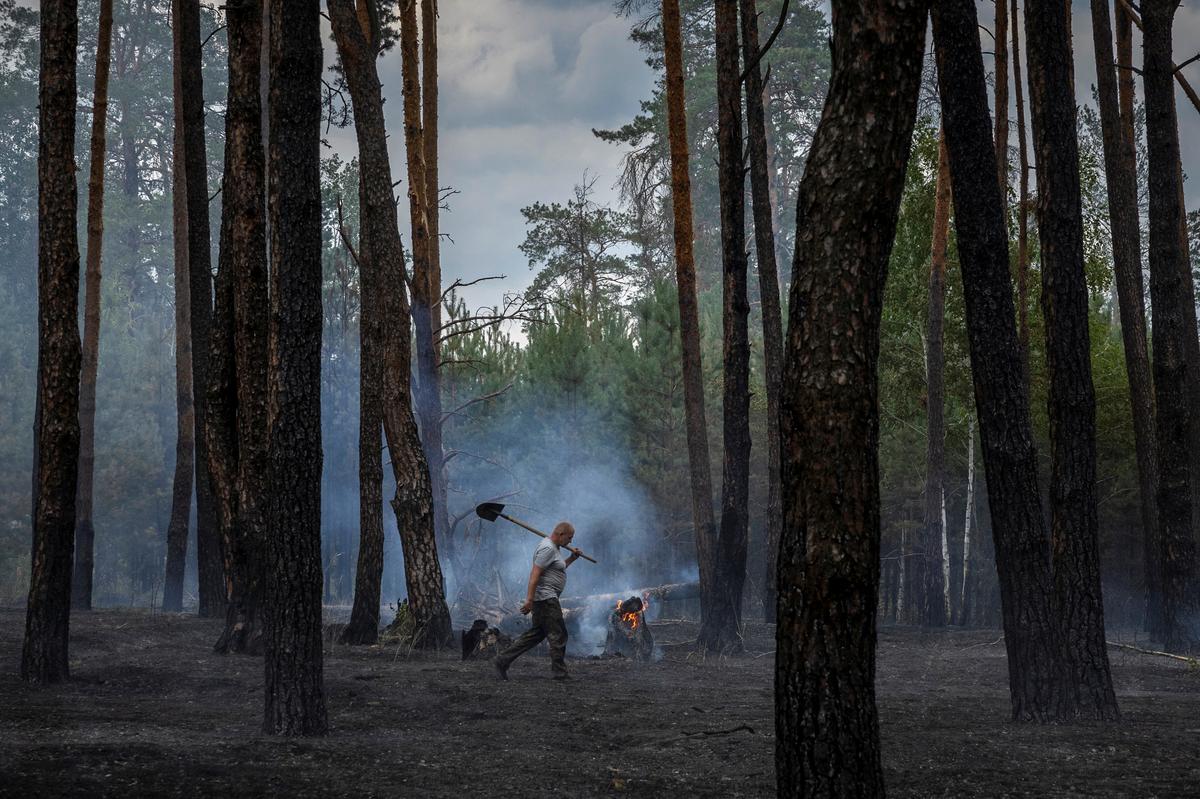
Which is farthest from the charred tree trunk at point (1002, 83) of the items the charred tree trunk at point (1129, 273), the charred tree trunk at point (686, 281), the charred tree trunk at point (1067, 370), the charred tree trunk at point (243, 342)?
the charred tree trunk at point (243, 342)

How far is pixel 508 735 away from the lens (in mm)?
8492

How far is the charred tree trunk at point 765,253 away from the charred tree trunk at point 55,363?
29.0 ft

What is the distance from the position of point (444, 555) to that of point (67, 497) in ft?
30.4

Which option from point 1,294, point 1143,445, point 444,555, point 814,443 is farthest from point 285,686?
point 1,294

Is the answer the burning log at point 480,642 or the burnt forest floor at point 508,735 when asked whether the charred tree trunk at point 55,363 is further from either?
the burning log at point 480,642

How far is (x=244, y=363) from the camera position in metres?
10.2

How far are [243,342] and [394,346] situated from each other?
382cm

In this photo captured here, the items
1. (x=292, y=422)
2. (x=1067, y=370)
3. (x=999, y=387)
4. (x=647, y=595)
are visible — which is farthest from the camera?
(x=647, y=595)

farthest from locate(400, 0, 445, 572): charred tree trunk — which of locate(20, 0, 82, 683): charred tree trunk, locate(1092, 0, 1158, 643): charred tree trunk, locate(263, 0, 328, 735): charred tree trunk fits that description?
locate(1092, 0, 1158, 643): charred tree trunk

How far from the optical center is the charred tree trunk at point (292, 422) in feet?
25.8

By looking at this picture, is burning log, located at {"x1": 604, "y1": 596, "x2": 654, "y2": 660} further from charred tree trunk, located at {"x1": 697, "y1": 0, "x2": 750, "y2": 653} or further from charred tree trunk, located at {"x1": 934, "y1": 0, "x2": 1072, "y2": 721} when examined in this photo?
charred tree trunk, located at {"x1": 934, "y1": 0, "x2": 1072, "y2": 721}

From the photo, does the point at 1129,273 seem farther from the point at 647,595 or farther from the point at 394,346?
the point at 394,346

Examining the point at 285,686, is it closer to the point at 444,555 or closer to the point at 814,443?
the point at 814,443

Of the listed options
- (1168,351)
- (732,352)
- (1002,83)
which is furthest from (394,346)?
(1002,83)
